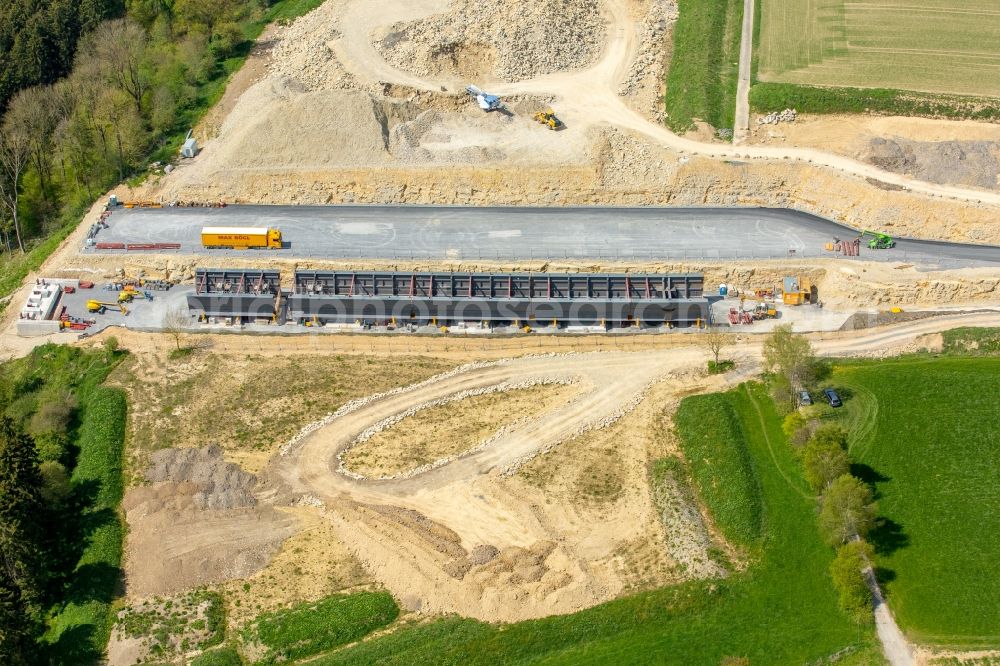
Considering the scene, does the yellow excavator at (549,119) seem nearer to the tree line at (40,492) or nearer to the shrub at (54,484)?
the tree line at (40,492)

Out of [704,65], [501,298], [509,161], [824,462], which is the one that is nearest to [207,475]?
[501,298]

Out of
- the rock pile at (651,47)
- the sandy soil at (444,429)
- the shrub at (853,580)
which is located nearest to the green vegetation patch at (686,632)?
the shrub at (853,580)

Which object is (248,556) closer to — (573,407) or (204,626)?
(204,626)

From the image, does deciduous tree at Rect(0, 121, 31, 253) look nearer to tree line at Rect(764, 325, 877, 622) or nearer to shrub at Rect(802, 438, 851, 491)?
tree line at Rect(764, 325, 877, 622)

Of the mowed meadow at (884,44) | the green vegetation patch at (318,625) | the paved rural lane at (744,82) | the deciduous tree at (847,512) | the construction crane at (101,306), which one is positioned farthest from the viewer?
the mowed meadow at (884,44)

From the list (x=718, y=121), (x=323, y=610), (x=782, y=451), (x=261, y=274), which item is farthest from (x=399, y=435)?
(x=718, y=121)
